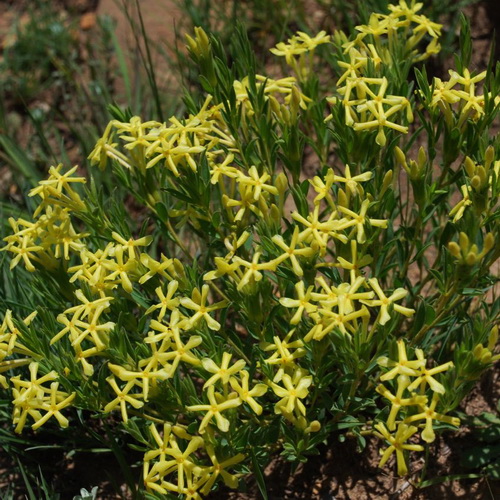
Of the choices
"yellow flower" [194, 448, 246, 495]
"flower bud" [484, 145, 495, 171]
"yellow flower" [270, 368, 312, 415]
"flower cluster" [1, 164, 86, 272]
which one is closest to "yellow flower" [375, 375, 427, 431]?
"yellow flower" [270, 368, 312, 415]

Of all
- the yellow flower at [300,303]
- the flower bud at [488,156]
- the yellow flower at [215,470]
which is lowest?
the yellow flower at [215,470]

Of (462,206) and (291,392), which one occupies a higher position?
(462,206)

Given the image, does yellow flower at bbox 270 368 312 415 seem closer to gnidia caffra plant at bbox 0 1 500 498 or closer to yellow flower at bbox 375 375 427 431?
gnidia caffra plant at bbox 0 1 500 498

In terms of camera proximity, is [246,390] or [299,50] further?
[299,50]

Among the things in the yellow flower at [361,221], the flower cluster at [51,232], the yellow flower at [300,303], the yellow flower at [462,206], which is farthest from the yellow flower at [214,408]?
the yellow flower at [462,206]

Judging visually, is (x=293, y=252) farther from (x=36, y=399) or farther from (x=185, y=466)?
(x=36, y=399)

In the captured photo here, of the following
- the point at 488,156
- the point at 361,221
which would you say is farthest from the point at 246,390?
the point at 488,156

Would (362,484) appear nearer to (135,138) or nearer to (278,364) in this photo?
(278,364)

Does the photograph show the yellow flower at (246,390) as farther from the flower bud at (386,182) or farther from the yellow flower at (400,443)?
the flower bud at (386,182)
